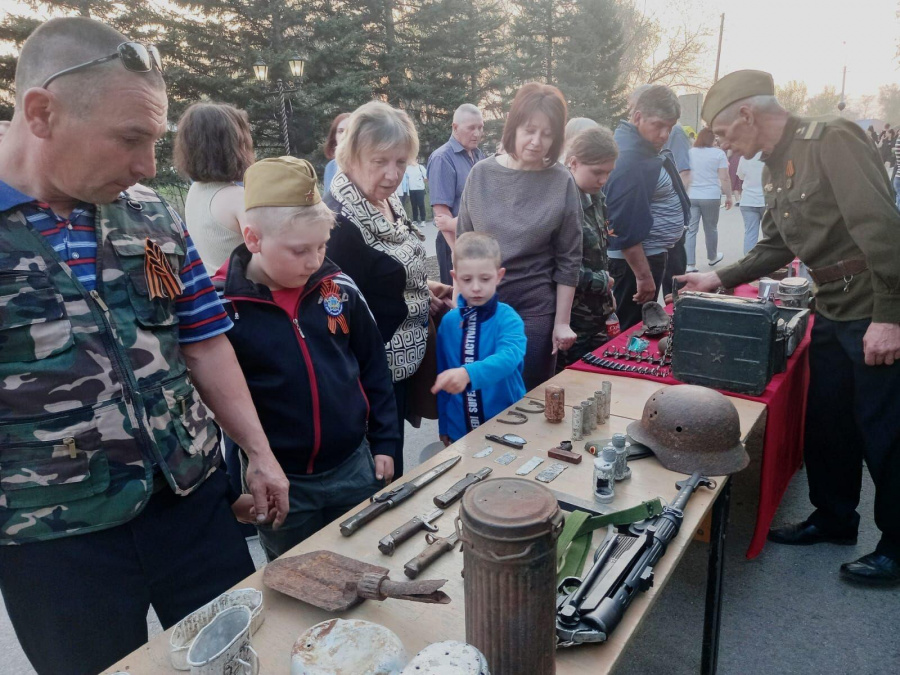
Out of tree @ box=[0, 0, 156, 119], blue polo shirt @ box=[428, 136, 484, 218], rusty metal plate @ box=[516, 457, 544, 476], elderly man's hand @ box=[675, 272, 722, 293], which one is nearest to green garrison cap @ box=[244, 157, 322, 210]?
rusty metal plate @ box=[516, 457, 544, 476]

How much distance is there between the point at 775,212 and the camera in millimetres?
2811

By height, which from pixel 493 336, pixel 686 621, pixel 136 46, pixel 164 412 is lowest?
pixel 686 621

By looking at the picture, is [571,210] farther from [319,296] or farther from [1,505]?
[1,505]

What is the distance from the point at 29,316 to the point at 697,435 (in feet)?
6.29

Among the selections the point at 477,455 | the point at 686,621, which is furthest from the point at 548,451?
the point at 686,621

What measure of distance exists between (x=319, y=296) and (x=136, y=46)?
90 cm

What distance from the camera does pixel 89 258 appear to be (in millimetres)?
1351

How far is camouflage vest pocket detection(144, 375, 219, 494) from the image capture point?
143cm

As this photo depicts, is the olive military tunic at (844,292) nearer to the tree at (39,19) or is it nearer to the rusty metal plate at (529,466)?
the rusty metal plate at (529,466)

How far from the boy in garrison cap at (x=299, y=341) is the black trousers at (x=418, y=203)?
1268cm

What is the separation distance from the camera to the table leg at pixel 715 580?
2053 mm

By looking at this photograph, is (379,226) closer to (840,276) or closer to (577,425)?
(577,425)

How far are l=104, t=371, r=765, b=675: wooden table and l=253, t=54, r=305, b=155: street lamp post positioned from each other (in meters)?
16.8

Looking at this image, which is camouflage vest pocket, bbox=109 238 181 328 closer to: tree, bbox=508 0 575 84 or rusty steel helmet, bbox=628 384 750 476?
rusty steel helmet, bbox=628 384 750 476
